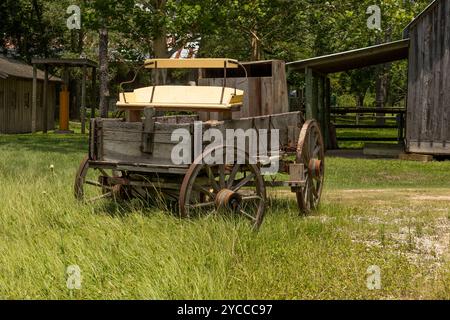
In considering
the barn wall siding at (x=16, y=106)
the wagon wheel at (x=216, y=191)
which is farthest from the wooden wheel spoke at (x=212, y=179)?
the barn wall siding at (x=16, y=106)

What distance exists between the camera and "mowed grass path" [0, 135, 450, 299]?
5.43 meters

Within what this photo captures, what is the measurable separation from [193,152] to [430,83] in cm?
1298

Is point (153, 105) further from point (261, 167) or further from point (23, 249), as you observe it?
point (23, 249)

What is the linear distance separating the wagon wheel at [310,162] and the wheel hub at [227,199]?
1550 mm

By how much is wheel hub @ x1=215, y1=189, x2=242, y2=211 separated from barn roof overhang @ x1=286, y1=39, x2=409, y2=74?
12.3 metres

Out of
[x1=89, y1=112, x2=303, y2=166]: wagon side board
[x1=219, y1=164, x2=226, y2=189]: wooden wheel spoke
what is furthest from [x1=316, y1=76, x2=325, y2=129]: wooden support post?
[x1=219, y1=164, x2=226, y2=189]: wooden wheel spoke

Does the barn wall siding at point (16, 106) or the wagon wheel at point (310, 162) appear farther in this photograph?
the barn wall siding at point (16, 106)

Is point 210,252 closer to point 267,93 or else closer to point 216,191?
point 216,191

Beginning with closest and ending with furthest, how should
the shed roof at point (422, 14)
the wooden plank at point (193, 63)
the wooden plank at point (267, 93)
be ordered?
the wooden plank at point (193, 63) → the wooden plank at point (267, 93) → the shed roof at point (422, 14)

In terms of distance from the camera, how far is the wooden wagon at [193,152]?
703 cm

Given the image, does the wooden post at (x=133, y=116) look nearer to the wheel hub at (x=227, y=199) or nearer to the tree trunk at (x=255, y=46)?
the wheel hub at (x=227, y=199)

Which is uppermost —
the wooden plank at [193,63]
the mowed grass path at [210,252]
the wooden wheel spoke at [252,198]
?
the wooden plank at [193,63]

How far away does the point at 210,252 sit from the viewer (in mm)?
6129
